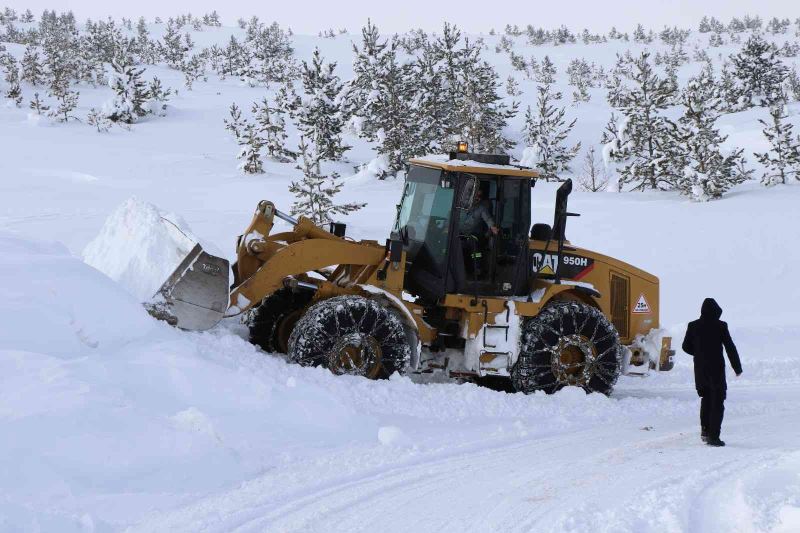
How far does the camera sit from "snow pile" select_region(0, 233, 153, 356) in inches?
255

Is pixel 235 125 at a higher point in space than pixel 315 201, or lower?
higher

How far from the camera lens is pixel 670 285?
17516 millimetres

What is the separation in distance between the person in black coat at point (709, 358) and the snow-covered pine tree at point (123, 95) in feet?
105

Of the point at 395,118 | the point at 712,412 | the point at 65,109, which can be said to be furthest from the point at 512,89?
the point at 712,412

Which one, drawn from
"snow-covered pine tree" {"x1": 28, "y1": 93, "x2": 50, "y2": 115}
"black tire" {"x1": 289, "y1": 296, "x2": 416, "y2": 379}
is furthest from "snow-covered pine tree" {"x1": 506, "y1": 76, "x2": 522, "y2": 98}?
"black tire" {"x1": 289, "y1": 296, "x2": 416, "y2": 379}

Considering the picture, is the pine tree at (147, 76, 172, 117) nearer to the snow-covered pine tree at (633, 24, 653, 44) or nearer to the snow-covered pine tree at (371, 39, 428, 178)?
the snow-covered pine tree at (371, 39, 428, 178)

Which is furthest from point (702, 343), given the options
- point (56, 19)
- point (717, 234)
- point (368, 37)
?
point (56, 19)

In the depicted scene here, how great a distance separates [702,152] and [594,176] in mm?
9180

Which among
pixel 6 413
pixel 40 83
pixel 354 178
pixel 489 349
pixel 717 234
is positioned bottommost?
pixel 6 413

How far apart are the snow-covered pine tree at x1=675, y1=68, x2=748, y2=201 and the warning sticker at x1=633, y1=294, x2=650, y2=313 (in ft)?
52.4

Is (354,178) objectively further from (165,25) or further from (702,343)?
(165,25)

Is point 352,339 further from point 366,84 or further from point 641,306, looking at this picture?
point 366,84

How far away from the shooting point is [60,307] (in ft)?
22.7

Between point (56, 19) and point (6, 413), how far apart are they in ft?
205
